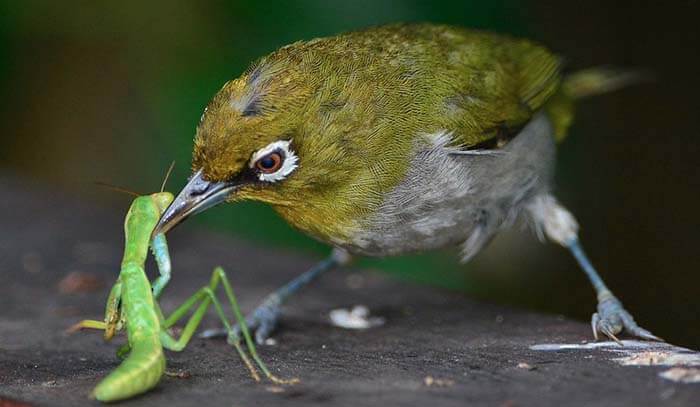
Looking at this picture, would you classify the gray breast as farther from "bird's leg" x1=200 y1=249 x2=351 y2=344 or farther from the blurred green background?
the blurred green background

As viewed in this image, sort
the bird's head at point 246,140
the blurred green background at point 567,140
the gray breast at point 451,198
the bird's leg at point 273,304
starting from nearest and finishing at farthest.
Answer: the bird's head at point 246,140 → the gray breast at point 451,198 → the bird's leg at point 273,304 → the blurred green background at point 567,140

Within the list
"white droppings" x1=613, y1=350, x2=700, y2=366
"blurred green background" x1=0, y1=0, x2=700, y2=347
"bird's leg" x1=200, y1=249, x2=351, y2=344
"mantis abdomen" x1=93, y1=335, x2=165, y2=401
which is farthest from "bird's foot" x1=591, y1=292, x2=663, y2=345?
"blurred green background" x1=0, y1=0, x2=700, y2=347

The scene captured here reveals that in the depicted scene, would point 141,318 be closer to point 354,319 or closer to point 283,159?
point 283,159

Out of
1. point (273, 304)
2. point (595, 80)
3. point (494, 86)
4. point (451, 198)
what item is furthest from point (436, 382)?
point (595, 80)

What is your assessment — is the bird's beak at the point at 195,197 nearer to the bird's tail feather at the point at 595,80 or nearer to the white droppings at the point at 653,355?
the white droppings at the point at 653,355

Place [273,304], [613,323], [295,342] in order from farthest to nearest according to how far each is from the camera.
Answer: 1. [273,304]
2. [295,342]
3. [613,323]

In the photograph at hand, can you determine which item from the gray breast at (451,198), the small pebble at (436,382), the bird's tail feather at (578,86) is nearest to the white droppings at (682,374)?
the small pebble at (436,382)

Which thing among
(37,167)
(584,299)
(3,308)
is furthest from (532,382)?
(37,167)
